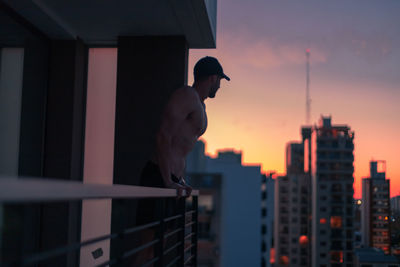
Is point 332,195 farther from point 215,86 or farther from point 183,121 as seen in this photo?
point 183,121

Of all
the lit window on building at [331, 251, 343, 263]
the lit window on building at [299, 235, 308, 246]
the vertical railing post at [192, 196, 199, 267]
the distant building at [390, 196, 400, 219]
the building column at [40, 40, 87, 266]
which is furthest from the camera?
the lit window on building at [299, 235, 308, 246]

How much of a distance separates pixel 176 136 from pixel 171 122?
13 centimetres

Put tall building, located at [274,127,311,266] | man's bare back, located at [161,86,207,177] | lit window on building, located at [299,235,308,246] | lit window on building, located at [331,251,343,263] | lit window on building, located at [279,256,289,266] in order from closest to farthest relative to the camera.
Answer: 1. man's bare back, located at [161,86,207,177]
2. lit window on building, located at [331,251,343,263]
3. tall building, located at [274,127,311,266]
4. lit window on building, located at [299,235,308,246]
5. lit window on building, located at [279,256,289,266]

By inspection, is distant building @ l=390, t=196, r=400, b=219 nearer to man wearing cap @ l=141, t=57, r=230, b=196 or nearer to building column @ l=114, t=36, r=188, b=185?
building column @ l=114, t=36, r=188, b=185

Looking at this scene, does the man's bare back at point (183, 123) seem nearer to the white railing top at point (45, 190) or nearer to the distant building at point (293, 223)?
the white railing top at point (45, 190)

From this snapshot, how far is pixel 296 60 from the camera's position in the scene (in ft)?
106

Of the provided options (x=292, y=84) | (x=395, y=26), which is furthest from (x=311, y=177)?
(x=395, y=26)

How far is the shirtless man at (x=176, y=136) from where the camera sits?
2.38 meters

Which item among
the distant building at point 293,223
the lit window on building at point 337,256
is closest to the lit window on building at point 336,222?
the lit window on building at point 337,256

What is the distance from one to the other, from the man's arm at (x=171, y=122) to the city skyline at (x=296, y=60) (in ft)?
2.82

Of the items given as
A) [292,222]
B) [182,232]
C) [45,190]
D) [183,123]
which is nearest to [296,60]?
[183,123]

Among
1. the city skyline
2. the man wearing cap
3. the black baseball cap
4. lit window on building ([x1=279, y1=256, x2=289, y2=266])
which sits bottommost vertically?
lit window on building ([x1=279, y1=256, x2=289, y2=266])

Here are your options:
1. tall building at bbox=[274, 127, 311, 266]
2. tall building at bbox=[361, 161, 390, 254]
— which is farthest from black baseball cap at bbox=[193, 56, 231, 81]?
tall building at bbox=[274, 127, 311, 266]

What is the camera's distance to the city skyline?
12125 millimetres
